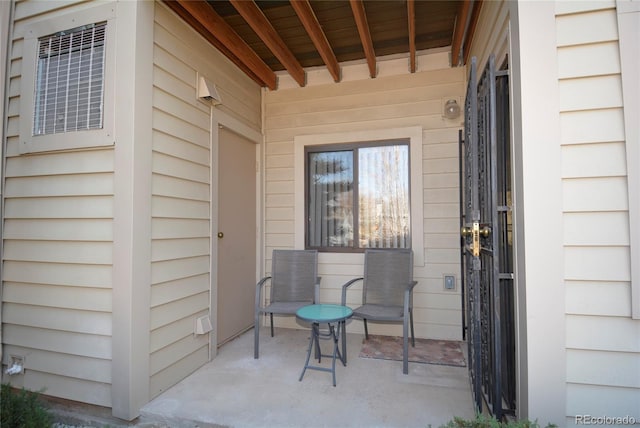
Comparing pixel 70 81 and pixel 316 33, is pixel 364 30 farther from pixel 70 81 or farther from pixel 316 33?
pixel 70 81

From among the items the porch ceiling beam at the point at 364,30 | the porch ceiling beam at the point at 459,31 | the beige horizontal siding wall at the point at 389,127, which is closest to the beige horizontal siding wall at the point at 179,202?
the beige horizontal siding wall at the point at 389,127

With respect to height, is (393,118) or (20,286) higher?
(393,118)

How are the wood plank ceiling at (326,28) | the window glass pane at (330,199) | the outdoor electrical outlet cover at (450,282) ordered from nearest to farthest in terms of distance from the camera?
the wood plank ceiling at (326,28), the outdoor electrical outlet cover at (450,282), the window glass pane at (330,199)

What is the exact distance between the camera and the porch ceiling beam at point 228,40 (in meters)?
2.33

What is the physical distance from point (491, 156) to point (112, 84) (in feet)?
7.57

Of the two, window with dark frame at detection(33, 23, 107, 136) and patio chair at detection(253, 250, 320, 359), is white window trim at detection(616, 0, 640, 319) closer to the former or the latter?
patio chair at detection(253, 250, 320, 359)

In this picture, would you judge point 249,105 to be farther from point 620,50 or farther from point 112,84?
point 620,50

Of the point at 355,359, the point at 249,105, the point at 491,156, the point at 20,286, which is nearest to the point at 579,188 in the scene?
the point at 491,156

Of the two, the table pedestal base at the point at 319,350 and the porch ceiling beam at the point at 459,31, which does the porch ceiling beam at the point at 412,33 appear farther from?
the table pedestal base at the point at 319,350

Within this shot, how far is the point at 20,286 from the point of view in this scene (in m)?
2.27

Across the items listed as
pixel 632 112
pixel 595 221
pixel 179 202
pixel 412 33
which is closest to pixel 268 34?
pixel 412 33

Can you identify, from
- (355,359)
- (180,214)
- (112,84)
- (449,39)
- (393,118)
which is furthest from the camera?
(393,118)

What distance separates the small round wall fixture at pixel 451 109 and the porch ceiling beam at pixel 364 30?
2.65 ft

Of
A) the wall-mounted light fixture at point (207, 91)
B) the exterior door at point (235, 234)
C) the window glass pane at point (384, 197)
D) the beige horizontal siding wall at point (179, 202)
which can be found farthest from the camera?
the window glass pane at point (384, 197)
